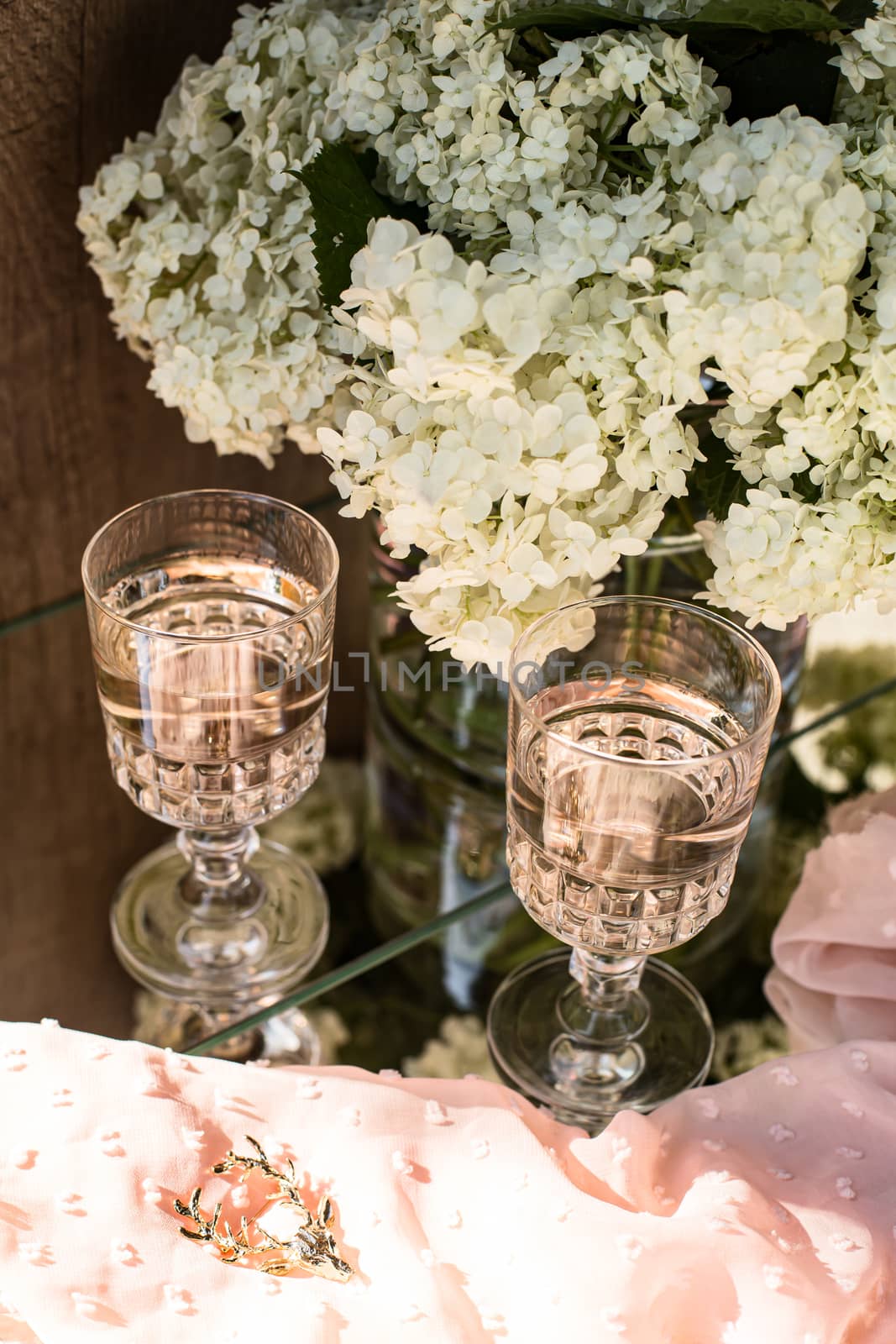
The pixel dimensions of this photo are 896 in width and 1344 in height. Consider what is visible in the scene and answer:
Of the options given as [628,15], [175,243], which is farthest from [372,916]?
[628,15]

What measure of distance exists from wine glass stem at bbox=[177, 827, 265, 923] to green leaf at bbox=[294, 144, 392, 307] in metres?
0.28

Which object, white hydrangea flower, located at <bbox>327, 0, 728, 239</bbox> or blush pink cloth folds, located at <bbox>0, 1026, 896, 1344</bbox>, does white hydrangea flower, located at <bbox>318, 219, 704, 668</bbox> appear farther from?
blush pink cloth folds, located at <bbox>0, 1026, 896, 1344</bbox>

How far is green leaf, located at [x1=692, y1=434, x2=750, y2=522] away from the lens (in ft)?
1.75

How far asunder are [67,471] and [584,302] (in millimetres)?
382

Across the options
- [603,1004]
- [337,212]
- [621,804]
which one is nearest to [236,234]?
[337,212]

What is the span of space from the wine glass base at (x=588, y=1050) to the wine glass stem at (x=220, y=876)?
0.48 feet

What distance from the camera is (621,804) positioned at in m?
0.50

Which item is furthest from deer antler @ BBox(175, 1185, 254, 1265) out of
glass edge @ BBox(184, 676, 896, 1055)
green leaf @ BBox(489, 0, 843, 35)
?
green leaf @ BBox(489, 0, 843, 35)

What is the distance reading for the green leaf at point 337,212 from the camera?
518mm

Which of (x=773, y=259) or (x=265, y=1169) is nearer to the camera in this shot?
(x=773, y=259)

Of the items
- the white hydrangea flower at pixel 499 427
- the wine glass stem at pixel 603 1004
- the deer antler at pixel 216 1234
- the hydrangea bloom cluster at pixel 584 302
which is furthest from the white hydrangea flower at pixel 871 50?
the deer antler at pixel 216 1234

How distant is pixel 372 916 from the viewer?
84 cm

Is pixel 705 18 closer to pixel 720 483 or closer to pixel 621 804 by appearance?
pixel 720 483

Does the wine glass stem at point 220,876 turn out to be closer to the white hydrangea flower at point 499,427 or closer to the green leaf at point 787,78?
the white hydrangea flower at point 499,427
